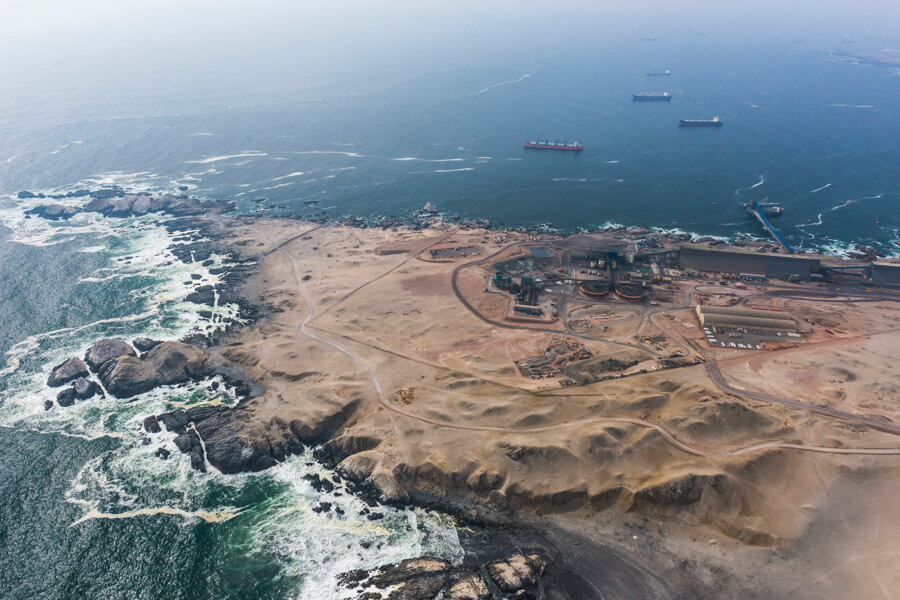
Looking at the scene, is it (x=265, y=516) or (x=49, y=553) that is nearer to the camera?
(x=49, y=553)

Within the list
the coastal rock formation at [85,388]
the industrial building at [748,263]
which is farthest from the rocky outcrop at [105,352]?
the industrial building at [748,263]

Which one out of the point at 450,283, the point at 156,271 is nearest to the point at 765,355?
the point at 450,283

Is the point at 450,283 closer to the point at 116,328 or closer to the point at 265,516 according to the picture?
the point at 265,516

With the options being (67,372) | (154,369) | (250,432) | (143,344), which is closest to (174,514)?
(250,432)

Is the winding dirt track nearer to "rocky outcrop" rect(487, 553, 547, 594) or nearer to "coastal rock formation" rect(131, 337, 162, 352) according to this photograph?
"rocky outcrop" rect(487, 553, 547, 594)

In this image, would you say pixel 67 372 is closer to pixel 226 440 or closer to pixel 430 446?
pixel 226 440

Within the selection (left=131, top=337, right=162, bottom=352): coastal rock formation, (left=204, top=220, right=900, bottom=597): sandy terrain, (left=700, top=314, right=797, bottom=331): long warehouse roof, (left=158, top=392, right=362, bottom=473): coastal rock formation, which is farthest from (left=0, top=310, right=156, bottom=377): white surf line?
(left=700, top=314, right=797, bottom=331): long warehouse roof

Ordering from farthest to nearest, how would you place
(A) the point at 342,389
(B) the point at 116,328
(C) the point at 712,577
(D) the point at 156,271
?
(D) the point at 156,271 < (B) the point at 116,328 < (A) the point at 342,389 < (C) the point at 712,577

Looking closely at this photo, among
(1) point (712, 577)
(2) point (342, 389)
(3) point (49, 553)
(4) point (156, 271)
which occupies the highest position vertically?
(4) point (156, 271)
